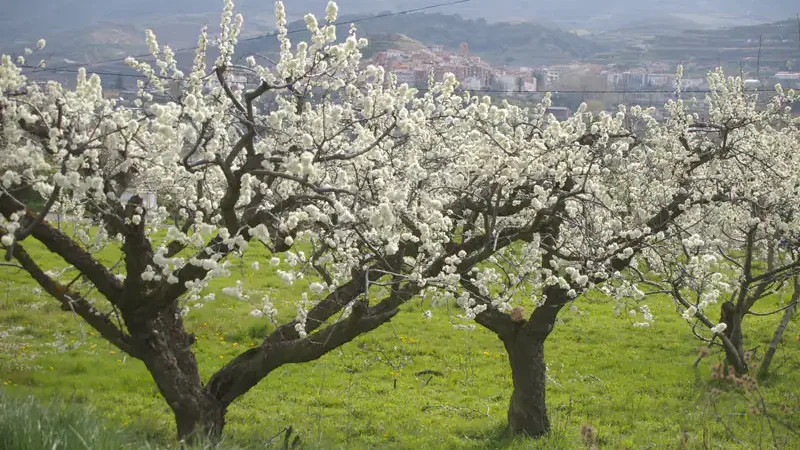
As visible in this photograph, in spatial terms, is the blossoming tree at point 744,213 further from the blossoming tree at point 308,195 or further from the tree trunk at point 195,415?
the tree trunk at point 195,415

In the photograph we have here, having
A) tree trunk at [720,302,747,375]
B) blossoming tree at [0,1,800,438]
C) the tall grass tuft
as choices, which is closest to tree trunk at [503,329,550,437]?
blossoming tree at [0,1,800,438]

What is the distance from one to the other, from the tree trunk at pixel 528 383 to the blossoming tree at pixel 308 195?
0.09 feet

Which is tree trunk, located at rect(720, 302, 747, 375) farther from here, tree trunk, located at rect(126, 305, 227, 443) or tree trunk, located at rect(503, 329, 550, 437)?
tree trunk, located at rect(126, 305, 227, 443)

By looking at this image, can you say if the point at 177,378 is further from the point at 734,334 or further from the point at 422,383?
Result: the point at 734,334

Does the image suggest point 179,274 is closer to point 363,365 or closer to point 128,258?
point 128,258

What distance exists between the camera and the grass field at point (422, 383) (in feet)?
33.2

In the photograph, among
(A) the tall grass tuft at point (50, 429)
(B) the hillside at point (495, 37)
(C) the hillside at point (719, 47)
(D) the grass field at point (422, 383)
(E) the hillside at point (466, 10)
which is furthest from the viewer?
(E) the hillside at point (466, 10)

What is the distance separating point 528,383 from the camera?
9.63m

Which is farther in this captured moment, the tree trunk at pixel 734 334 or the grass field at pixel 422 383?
the tree trunk at pixel 734 334

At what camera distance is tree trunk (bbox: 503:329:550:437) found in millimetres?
9594

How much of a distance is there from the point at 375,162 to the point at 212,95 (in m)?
1.91

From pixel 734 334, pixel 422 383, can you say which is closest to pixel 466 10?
pixel 422 383

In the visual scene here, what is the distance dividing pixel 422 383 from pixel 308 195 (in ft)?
26.8

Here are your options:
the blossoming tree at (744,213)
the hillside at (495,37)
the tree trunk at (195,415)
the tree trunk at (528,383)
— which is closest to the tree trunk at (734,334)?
the blossoming tree at (744,213)
